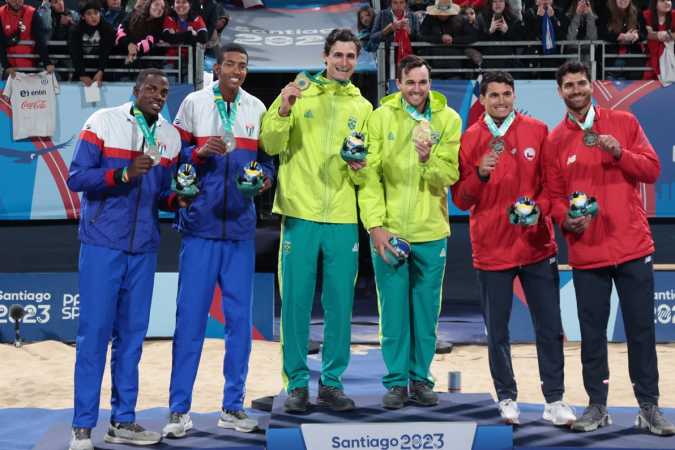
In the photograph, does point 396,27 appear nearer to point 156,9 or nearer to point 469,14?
point 469,14

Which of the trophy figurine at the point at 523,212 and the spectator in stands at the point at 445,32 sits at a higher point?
the spectator in stands at the point at 445,32

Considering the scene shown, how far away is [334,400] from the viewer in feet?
16.1

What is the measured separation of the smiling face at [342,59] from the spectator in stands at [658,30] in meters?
8.00

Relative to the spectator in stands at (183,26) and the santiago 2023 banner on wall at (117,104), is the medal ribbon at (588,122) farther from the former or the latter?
the spectator in stands at (183,26)

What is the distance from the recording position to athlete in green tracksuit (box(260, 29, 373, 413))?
4.87 meters

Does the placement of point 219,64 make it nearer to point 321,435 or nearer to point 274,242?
point 321,435

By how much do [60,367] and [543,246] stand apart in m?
4.63

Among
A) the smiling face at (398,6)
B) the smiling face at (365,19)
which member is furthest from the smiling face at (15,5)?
the smiling face at (398,6)

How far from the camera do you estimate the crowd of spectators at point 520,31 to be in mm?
11438

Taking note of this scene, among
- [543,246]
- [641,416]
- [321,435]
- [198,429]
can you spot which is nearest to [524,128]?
[543,246]

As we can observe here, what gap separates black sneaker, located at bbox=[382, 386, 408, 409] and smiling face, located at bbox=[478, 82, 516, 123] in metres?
1.82

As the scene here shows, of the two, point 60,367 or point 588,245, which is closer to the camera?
point 588,245

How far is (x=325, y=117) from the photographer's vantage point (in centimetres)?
494

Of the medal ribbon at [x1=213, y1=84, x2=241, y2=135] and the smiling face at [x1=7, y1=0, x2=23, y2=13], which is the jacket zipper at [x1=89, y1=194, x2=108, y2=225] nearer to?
the medal ribbon at [x1=213, y1=84, x2=241, y2=135]
